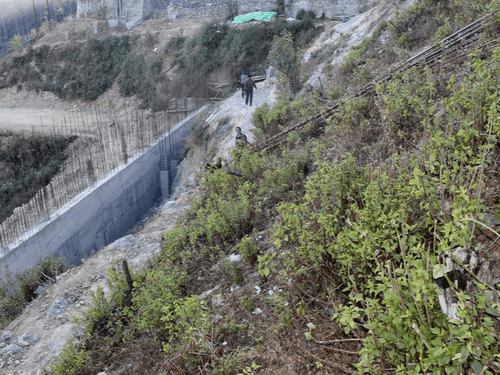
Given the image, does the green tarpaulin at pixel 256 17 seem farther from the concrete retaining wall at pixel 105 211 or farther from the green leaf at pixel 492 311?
the green leaf at pixel 492 311

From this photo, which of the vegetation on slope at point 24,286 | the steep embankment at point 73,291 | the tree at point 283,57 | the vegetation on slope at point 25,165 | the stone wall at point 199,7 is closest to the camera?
the steep embankment at point 73,291

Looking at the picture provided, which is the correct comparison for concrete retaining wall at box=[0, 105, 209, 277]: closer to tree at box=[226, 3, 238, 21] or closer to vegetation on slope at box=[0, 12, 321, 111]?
vegetation on slope at box=[0, 12, 321, 111]

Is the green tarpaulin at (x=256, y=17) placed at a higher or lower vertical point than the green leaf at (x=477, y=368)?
higher

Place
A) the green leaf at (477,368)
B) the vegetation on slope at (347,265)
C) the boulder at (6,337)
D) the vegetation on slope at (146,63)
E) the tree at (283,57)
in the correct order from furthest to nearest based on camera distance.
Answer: the vegetation on slope at (146,63)
the tree at (283,57)
the boulder at (6,337)
the vegetation on slope at (347,265)
the green leaf at (477,368)

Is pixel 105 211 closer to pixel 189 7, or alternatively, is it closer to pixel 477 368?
pixel 477 368

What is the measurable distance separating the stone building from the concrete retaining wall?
12.4 metres

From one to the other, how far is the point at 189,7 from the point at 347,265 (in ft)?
98.3

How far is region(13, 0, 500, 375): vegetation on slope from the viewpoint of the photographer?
82.4 inches

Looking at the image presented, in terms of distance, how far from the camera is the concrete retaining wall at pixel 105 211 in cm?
1044

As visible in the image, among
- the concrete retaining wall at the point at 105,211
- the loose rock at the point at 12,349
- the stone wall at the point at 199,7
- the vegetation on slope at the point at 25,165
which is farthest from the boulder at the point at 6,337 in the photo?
the stone wall at the point at 199,7

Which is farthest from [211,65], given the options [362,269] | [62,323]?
[362,269]

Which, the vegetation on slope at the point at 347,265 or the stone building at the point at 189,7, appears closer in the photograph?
the vegetation on slope at the point at 347,265

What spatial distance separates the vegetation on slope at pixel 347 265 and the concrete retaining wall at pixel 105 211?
5.89 m

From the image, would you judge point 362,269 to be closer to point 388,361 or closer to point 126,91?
point 388,361
